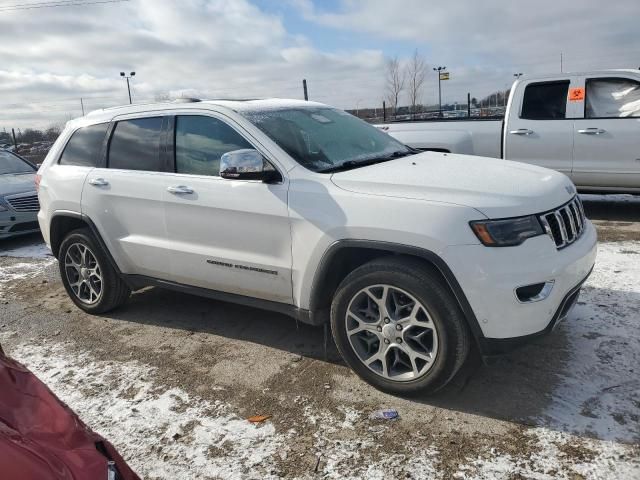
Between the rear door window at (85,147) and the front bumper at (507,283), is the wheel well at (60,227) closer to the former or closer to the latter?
the rear door window at (85,147)

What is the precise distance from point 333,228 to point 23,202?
6.77 meters

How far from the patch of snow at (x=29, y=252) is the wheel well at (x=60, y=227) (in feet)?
9.10

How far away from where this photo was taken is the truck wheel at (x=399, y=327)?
2.94 metres

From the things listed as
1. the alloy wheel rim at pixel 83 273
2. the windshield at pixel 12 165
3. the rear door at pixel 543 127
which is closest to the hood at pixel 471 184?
the alloy wheel rim at pixel 83 273

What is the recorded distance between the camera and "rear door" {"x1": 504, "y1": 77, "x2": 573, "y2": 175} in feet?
23.6

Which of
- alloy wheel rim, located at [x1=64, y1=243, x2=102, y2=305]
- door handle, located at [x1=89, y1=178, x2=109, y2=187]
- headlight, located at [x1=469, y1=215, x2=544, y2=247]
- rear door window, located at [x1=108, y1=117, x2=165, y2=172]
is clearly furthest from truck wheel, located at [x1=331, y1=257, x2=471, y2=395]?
alloy wheel rim, located at [x1=64, y1=243, x2=102, y2=305]

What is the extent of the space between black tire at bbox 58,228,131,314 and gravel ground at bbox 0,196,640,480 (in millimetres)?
141

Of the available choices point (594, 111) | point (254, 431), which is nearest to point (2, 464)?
point (254, 431)

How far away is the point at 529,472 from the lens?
8.26 ft

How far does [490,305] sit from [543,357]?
106cm

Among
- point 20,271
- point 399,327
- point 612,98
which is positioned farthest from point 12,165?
point 612,98

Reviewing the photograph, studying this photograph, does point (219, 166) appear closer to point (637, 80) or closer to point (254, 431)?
point (254, 431)

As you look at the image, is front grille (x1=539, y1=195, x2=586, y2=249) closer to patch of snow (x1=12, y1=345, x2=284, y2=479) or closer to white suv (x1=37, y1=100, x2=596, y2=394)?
white suv (x1=37, y1=100, x2=596, y2=394)

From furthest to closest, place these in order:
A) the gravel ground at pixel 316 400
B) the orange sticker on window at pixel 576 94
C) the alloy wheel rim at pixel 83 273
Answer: the orange sticker on window at pixel 576 94 < the alloy wheel rim at pixel 83 273 < the gravel ground at pixel 316 400
